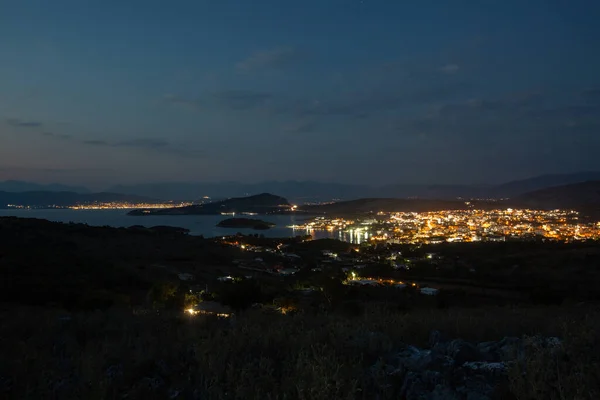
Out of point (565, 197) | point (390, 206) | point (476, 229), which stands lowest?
point (476, 229)

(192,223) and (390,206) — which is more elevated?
(390,206)

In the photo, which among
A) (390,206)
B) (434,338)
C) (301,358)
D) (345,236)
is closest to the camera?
(301,358)

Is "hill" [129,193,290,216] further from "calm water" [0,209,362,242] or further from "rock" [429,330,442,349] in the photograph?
"rock" [429,330,442,349]

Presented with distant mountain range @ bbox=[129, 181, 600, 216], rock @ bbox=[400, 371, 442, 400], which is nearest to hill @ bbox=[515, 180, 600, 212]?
distant mountain range @ bbox=[129, 181, 600, 216]

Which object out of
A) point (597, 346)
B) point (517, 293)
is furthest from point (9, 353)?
point (517, 293)

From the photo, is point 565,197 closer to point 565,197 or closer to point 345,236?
point 565,197

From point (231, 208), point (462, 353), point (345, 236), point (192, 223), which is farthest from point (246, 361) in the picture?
point (231, 208)
